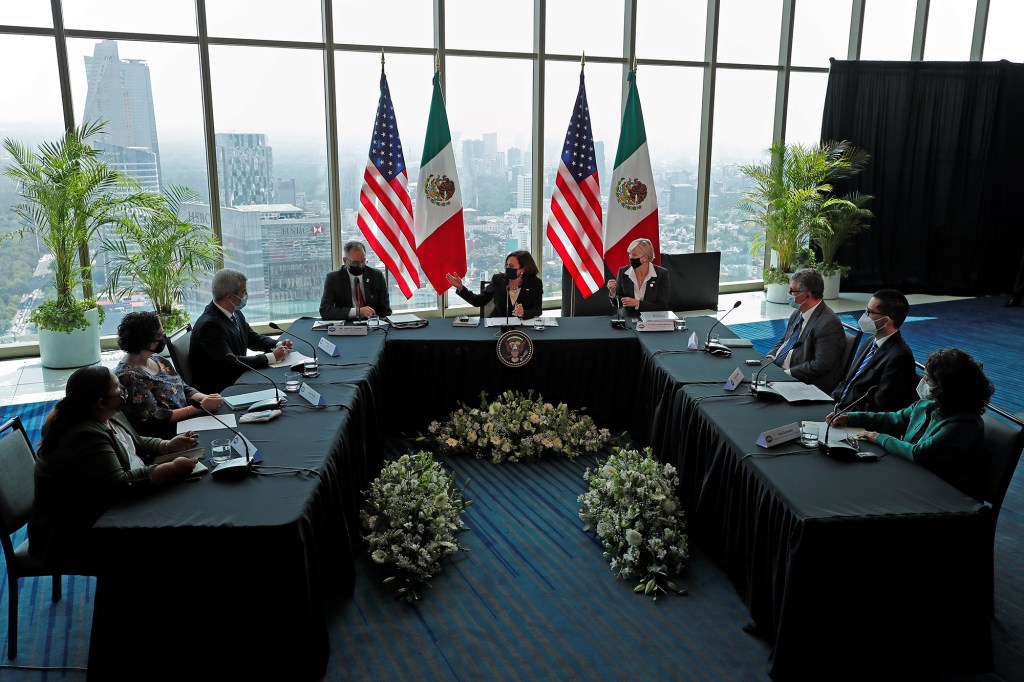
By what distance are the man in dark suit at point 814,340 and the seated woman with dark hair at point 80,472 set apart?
335 centimetres

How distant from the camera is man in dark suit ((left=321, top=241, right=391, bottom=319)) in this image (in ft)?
19.2

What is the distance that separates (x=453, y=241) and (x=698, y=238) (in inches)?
147

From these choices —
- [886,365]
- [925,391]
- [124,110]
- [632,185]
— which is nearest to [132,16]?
[124,110]

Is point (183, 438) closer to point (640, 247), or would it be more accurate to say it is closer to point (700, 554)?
point (700, 554)

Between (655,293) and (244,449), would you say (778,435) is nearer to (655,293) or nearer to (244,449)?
(244,449)

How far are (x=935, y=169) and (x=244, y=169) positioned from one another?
8692mm

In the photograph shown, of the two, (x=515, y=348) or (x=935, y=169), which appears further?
(x=935, y=169)

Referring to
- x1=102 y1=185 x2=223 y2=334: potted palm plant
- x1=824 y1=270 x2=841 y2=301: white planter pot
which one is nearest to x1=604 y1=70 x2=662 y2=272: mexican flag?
x1=824 y1=270 x2=841 y2=301: white planter pot

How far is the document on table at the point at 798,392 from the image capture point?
156 inches

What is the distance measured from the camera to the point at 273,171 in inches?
314

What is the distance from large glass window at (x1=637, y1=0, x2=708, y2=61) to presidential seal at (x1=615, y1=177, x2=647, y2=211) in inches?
87.2

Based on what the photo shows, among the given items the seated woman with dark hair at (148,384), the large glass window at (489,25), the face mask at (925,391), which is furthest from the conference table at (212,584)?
the large glass window at (489,25)

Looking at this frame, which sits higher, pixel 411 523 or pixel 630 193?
pixel 630 193

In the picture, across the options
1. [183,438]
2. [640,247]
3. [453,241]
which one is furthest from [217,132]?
[183,438]
